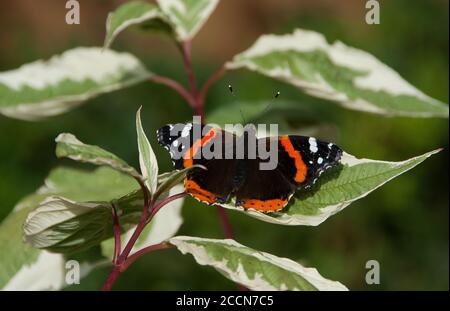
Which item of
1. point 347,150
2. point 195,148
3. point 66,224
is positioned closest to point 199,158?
point 195,148

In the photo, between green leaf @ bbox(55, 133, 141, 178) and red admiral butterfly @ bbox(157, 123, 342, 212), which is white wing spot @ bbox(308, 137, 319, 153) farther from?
green leaf @ bbox(55, 133, 141, 178)

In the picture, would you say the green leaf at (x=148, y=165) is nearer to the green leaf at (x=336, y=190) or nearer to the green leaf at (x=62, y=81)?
the green leaf at (x=336, y=190)

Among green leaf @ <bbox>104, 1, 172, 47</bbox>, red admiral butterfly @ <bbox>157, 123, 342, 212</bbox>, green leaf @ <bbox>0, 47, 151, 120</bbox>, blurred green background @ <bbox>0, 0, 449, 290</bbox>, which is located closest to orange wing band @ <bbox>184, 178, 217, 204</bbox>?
red admiral butterfly @ <bbox>157, 123, 342, 212</bbox>

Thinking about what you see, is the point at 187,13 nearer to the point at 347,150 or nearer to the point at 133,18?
the point at 133,18

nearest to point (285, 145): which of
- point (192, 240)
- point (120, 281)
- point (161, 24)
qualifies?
point (192, 240)

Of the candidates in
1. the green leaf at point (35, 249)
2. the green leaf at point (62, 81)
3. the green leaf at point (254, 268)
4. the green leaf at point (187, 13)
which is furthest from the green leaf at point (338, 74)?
the green leaf at point (254, 268)
